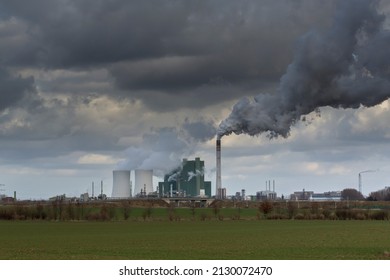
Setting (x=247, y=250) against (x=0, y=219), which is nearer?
(x=247, y=250)

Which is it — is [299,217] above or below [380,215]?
below

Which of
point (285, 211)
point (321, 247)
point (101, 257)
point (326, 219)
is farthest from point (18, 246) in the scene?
point (285, 211)

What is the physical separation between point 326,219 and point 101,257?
74.1 metres

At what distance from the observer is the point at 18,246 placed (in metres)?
52.0

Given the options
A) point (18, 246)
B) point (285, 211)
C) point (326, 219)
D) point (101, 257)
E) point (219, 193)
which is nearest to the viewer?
point (101, 257)

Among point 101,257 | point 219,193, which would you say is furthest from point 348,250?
point 219,193

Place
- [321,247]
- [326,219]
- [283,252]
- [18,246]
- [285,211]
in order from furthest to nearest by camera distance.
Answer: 1. [285,211]
2. [326,219]
3. [18,246]
4. [321,247]
5. [283,252]

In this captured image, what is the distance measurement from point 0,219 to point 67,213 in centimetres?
1047

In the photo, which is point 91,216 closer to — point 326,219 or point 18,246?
point 326,219

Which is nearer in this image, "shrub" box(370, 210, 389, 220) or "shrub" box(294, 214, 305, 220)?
"shrub" box(370, 210, 389, 220)

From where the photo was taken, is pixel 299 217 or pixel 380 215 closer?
pixel 380 215

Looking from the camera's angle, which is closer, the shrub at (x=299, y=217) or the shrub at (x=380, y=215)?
the shrub at (x=380, y=215)

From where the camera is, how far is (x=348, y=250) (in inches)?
1799
